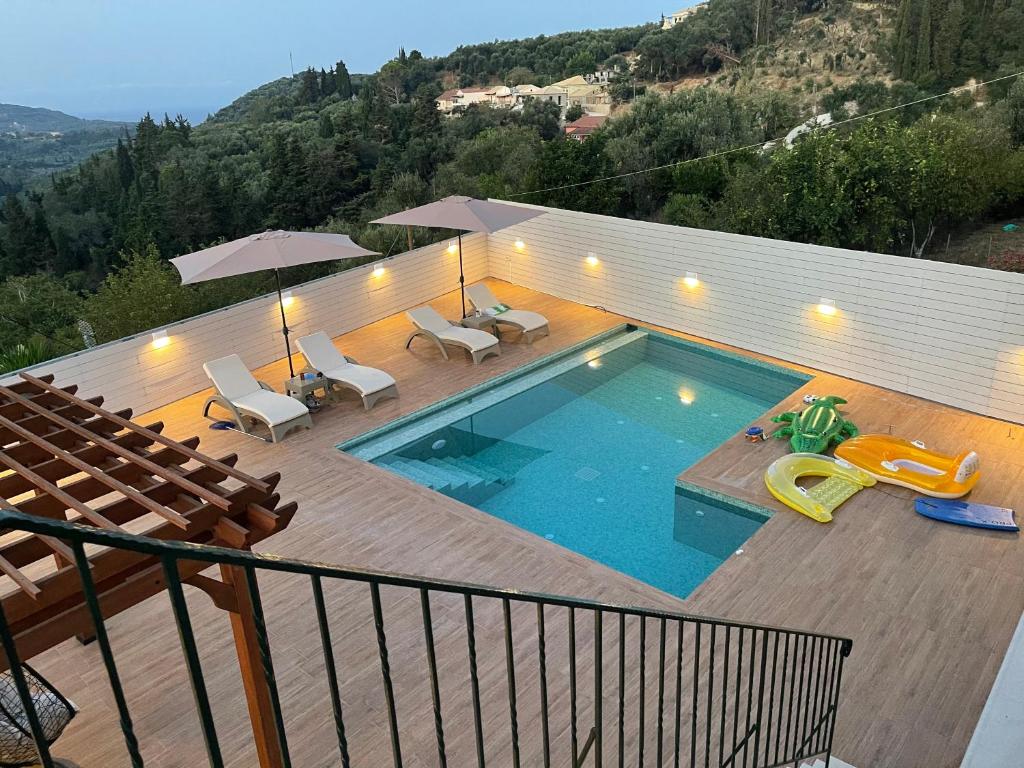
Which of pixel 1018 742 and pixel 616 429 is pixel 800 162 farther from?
pixel 1018 742

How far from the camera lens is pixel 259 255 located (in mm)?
8773

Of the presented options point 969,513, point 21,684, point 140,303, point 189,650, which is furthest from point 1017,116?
point 21,684

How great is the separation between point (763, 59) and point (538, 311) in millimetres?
25771

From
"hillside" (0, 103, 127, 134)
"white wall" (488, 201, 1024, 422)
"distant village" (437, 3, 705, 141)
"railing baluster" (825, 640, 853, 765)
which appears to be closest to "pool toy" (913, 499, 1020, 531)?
"white wall" (488, 201, 1024, 422)

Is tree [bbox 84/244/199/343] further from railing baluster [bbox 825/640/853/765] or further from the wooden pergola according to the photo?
railing baluster [bbox 825/640/853/765]

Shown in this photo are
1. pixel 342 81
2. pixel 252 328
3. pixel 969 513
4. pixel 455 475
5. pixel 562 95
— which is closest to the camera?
pixel 969 513

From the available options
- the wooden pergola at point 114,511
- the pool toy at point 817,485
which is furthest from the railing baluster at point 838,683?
the wooden pergola at point 114,511

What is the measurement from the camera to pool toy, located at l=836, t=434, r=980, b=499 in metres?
→ 7.15

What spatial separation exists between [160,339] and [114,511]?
636 cm

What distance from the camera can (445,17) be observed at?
108500 mm

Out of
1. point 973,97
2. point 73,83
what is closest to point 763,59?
point 973,97

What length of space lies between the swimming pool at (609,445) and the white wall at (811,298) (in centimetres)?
53

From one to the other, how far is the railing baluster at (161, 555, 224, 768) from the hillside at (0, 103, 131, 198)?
3764 cm

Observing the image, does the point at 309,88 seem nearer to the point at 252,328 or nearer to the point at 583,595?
the point at 252,328
